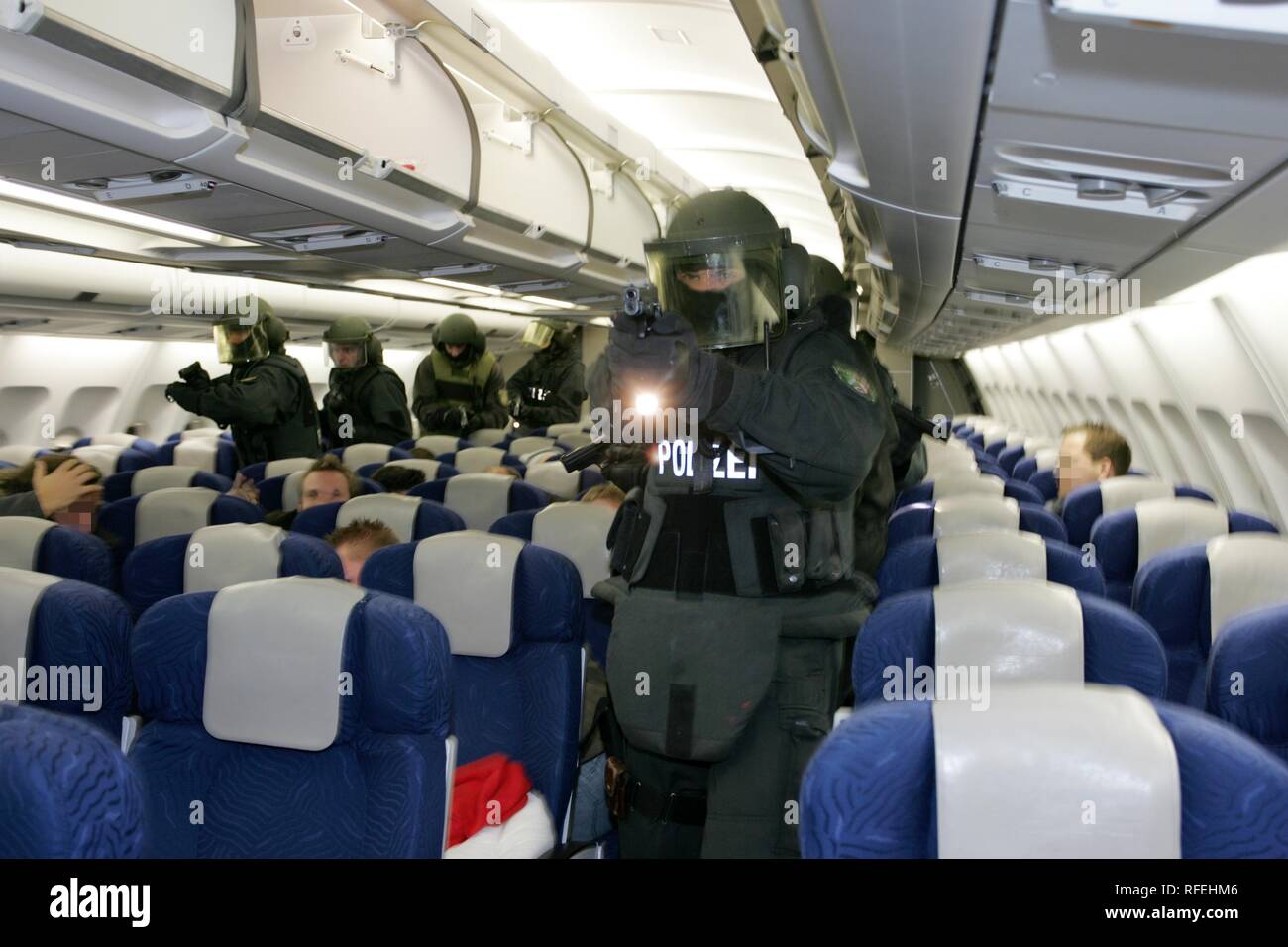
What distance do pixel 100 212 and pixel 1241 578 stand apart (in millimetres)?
5591

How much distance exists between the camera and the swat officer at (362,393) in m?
9.99

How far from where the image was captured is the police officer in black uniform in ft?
26.0

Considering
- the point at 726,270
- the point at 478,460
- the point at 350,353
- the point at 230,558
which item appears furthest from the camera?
the point at 350,353

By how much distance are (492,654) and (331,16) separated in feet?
10.0

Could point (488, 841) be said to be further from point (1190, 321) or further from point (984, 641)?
point (1190, 321)

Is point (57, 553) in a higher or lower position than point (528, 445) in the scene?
lower

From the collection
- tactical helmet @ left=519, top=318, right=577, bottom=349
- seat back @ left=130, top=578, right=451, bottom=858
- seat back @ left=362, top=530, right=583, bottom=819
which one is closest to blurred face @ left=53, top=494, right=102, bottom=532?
seat back @ left=362, top=530, right=583, bottom=819

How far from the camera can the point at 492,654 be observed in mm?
3410

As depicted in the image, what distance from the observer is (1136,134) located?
8.38ft

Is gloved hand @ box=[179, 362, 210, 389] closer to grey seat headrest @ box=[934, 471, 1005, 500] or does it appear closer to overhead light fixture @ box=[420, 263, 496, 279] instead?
overhead light fixture @ box=[420, 263, 496, 279]

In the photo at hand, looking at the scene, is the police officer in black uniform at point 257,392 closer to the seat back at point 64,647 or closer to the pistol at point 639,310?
the seat back at point 64,647

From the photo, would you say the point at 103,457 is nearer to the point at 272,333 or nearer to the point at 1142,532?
the point at 272,333

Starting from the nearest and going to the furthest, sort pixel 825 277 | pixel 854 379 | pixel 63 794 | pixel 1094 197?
1. pixel 63 794
2. pixel 854 379
3. pixel 1094 197
4. pixel 825 277

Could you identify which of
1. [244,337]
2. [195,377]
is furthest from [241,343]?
[195,377]
